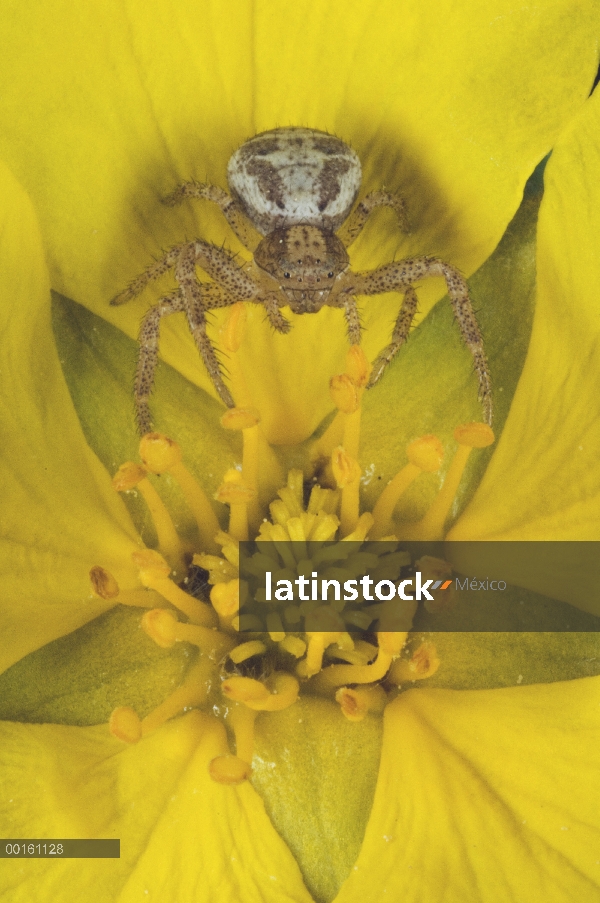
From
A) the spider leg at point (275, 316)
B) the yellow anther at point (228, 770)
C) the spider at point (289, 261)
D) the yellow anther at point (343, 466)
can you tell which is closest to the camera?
the yellow anther at point (228, 770)

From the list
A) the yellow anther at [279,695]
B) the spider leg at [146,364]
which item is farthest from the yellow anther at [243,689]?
the spider leg at [146,364]

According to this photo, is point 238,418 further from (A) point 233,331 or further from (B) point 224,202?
(B) point 224,202

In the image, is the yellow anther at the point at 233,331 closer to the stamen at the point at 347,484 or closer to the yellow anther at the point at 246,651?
the stamen at the point at 347,484

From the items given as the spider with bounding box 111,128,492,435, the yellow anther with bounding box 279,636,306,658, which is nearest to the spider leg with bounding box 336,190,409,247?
the spider with bounding box 111,128,492,435

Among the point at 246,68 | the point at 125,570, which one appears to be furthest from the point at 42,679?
the point at 246,68

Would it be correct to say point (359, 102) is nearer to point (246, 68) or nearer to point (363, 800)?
point (246, 68)
